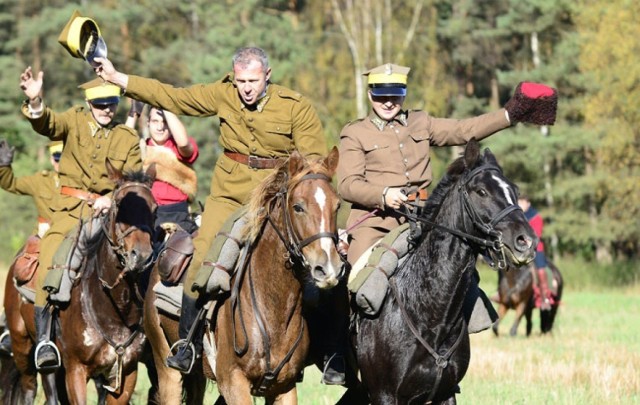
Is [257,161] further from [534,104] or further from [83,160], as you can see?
[83,160]

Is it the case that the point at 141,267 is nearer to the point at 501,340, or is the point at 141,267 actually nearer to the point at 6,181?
the point at 6,181

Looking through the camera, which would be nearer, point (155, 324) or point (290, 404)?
point (290, 404)

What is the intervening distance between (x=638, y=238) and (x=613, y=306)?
17.2m

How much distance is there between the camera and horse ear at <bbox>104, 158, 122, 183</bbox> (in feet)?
35.6

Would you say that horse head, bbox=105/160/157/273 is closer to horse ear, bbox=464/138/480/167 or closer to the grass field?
the grass field

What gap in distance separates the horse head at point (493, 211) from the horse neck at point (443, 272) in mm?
200

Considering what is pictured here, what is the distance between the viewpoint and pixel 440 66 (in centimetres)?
4831

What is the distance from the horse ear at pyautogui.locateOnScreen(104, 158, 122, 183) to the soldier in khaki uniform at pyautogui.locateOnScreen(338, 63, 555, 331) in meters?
2.33

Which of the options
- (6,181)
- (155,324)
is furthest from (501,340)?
(155,324)

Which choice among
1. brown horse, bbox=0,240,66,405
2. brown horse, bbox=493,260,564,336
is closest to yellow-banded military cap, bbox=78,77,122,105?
brown horse, bbox=0,240,66,405

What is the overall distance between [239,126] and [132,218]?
1779 millimetres

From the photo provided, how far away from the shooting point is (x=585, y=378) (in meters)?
14.2

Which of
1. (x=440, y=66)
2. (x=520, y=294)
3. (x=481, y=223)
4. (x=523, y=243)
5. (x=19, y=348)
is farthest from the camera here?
(x=440, y=66)

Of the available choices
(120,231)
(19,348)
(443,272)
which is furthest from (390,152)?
(19,348)
